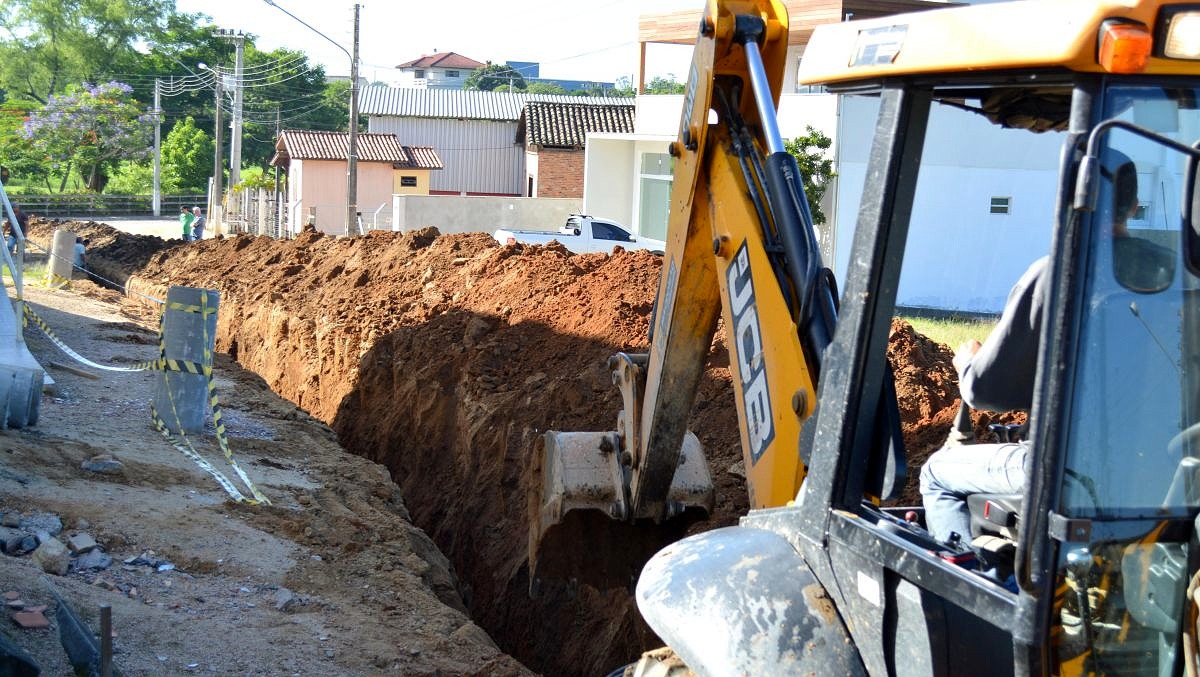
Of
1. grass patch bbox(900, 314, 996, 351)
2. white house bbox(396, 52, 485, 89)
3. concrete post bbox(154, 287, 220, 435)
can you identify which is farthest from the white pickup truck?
white house bbox(396, 52, 485, 89)

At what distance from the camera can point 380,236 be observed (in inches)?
767

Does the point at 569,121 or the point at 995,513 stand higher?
the point at 569,121

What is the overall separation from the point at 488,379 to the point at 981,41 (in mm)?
9072

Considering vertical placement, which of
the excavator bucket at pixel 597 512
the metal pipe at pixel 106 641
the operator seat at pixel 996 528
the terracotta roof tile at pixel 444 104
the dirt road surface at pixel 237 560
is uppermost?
the terracotta roof tile at pixel 444 104

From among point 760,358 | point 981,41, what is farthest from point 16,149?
point 981,41

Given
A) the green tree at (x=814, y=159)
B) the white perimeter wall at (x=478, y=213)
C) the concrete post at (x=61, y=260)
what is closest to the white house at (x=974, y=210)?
the green tree at (x=814, y=159)

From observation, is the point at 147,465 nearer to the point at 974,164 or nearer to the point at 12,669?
the point at 12,669

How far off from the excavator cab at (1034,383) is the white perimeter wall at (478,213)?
32016mm

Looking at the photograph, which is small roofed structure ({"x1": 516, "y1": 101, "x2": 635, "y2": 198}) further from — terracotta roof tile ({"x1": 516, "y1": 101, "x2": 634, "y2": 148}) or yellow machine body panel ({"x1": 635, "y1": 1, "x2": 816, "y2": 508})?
yellow machine body panel ({"x1": 635, "y1": 1, "x2": 816, "y2": 508})

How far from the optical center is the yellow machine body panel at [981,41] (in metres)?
2.26

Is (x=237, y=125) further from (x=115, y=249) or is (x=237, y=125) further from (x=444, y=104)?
(x=115, y=249)

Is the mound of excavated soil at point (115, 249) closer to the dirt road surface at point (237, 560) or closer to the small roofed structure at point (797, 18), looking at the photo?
the small roofed structure at point (797, 18)

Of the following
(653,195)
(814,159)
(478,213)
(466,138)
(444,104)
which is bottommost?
Result: (478,213)

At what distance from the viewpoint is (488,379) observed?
11.3 metres
